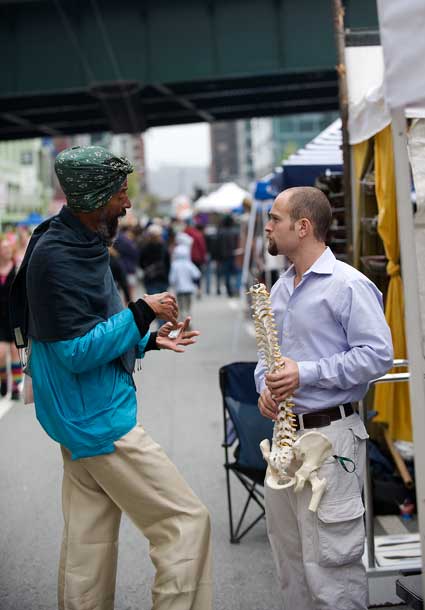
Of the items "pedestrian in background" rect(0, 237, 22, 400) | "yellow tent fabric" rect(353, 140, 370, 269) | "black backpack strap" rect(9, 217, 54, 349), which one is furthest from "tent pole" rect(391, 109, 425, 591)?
"pedestrian in background" rect(0, 237, 22, 400)

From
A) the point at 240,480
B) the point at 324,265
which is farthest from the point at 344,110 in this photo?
the point at 324,265

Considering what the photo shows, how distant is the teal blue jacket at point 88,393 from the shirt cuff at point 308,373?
62cm

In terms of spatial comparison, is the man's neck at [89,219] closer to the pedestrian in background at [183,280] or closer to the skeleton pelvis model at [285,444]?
the skeleton pelvis model at [285,444]

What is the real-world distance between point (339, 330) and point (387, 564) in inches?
77.9

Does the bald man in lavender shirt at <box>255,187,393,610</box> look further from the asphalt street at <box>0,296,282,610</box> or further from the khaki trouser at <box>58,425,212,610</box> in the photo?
the asphalt street at <box>0,296,282,610</box>

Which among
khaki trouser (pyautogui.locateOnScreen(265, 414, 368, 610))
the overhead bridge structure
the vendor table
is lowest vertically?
the vendor table

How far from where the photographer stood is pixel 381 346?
3.46 metres

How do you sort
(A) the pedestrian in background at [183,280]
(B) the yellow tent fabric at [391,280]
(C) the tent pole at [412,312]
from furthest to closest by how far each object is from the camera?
(A) the pedestrian in background at [183,280] → (B) the yellow tent fabric at [391,280] → (C) the tent pole at [412,312]

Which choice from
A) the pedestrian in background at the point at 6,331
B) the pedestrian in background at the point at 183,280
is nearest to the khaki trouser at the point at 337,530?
the pedestrian in background at the point at 6,331

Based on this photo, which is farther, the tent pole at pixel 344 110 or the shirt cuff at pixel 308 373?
the tent pole at pixel 344 110

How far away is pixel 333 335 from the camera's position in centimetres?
357

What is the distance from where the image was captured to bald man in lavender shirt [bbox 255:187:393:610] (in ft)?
11.4

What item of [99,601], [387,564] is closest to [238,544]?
[387,564]

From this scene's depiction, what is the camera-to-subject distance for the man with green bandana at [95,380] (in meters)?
3.46
